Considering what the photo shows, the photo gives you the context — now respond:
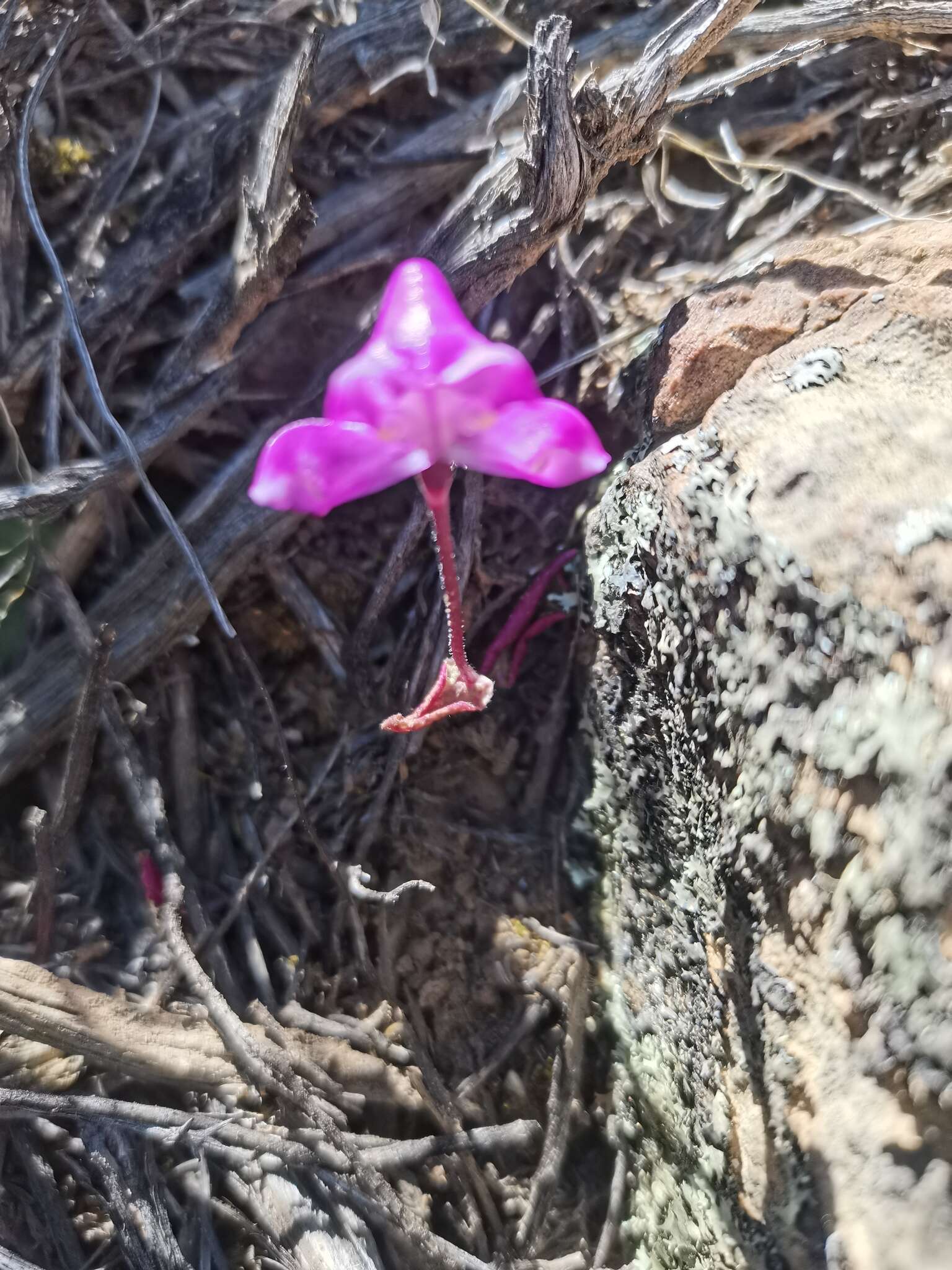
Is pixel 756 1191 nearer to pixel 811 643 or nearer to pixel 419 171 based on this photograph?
pixel 811 643

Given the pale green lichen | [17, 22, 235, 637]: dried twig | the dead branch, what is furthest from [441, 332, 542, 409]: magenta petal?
the dead branch

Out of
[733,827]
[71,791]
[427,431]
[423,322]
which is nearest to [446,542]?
[427,431]

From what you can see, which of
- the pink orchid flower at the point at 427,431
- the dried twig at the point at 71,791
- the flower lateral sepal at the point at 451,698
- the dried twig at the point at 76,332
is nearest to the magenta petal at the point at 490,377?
the pink orchid flower at the point at 427,431

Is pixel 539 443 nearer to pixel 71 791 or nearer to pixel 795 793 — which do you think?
pixel 795 793

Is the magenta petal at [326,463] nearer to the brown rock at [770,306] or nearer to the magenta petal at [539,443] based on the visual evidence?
the magenta petal at [539,443]

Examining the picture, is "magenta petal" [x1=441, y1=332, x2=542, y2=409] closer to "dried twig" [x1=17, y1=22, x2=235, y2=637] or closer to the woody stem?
the woody stem

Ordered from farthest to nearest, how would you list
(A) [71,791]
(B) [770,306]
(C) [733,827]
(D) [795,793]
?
(A) [71,791], (B) [770,306], (C) [733,827], (D) [795,793]

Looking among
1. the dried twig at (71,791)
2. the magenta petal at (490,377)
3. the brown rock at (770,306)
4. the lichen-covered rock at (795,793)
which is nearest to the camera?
the lichen-covered rock at (795,793)
